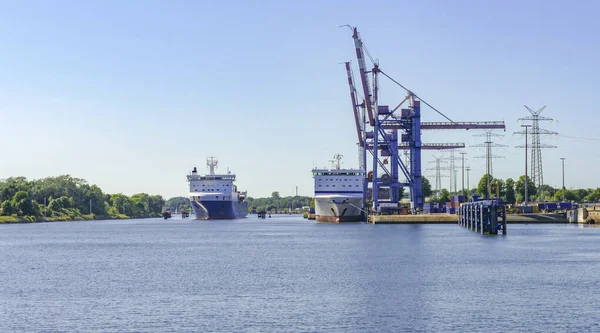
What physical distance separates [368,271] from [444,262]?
294 inches

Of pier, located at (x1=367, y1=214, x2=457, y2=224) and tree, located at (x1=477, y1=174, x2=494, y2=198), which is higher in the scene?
tree, located at (x1=477, y1=174, x2=494, y2=198)

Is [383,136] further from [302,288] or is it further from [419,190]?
[302,288]

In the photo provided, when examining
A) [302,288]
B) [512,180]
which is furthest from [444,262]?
[512,180]

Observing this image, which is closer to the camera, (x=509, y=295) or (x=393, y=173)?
(x=509, y=295)

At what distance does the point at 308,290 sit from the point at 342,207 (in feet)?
320

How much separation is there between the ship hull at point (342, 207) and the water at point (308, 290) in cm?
6926

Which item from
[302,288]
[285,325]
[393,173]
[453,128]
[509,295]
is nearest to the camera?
[285,325]

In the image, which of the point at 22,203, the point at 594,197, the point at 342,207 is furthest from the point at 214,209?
the point at 594,197

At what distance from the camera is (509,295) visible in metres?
37.8

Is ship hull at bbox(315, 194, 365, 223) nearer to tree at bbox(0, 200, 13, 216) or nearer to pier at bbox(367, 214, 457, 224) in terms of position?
pier at bbox(367, 214, 457, 224)

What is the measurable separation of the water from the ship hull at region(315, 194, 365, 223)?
6926 centimetres

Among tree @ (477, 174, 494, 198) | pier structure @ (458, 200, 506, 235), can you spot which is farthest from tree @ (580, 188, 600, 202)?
pier structure @ (458, 200, 506, 235)

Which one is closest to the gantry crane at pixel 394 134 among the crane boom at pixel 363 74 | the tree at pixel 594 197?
the crane boom at pixel 363 74

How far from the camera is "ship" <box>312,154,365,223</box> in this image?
138 metres
